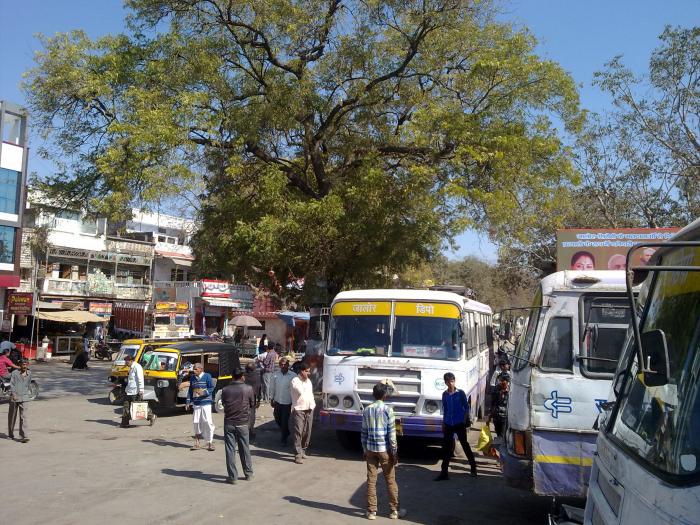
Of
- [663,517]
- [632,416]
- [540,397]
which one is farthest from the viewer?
[540,397]

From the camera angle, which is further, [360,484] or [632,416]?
[360,484]

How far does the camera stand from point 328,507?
27.1 feet

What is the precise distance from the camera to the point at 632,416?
3719 millimetres

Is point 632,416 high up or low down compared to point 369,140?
down

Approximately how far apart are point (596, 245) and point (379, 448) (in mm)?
5552

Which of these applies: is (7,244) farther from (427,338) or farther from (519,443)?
(519,443)

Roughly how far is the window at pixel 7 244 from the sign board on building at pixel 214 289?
456 inches

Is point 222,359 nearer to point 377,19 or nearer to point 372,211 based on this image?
point 372,211

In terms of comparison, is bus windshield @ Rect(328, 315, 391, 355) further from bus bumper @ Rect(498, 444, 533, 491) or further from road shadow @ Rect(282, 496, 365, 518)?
bus bumper @ Rect(498, 444, 533, 491)

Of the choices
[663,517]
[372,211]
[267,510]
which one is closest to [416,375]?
[267,510]

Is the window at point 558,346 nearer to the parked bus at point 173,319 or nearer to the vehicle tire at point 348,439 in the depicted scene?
the vehicle tire at point 348,439

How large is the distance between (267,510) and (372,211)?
10550 mm

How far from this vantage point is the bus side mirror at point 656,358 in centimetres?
279

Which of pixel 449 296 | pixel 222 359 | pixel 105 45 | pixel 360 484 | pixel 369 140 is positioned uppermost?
pixel 105 45
